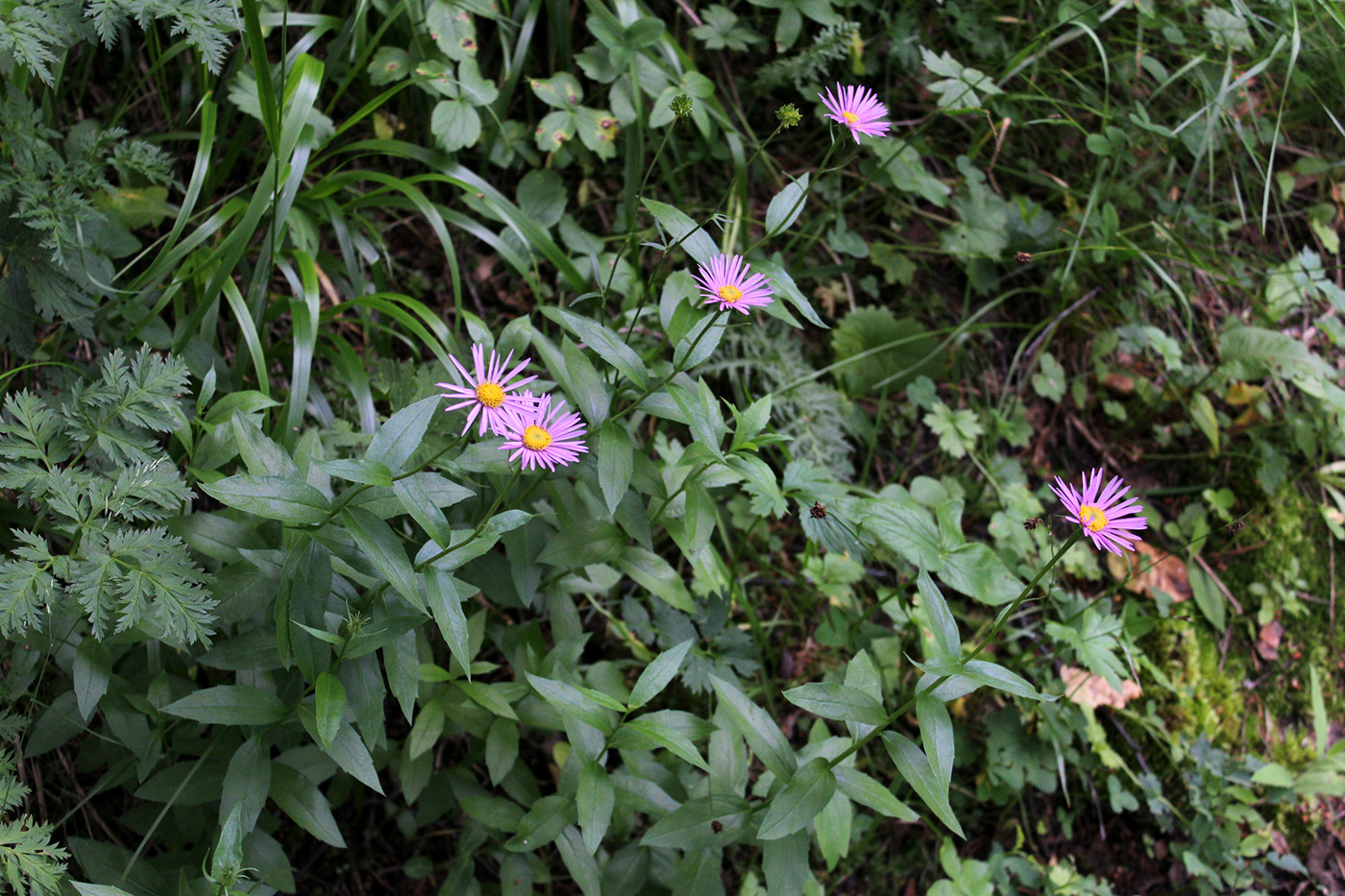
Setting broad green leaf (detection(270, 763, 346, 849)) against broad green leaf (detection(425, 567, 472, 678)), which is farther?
broad green leaf (detection(270, 763, 346, 849))

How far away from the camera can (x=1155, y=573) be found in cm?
231

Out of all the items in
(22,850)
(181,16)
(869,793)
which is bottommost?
(22,850)

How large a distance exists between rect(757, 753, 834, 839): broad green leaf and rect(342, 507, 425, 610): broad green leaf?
1.75ft

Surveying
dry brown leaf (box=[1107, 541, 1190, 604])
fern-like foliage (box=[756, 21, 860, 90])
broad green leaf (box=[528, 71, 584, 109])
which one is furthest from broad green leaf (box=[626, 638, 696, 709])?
dry brown leaf (box=[1107, 541, 1190, 604])

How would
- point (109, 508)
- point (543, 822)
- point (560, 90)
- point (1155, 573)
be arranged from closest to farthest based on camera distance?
point (109, 508)
point (543, 822)
point (560, 90)
point (1155, 573)

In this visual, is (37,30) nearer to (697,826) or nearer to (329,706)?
(329,706)

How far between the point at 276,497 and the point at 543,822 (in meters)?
0.64

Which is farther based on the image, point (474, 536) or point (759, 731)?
point (759, 731)

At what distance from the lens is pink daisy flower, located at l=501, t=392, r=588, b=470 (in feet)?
3.31

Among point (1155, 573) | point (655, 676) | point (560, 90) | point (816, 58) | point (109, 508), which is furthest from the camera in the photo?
point (1155, 573)

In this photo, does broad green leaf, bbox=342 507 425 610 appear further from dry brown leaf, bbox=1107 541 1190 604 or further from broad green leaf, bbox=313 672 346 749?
dry brown leaf, bbox=1107 541 1190 604

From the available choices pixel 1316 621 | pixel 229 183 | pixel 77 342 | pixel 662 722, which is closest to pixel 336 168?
pixel 229 183

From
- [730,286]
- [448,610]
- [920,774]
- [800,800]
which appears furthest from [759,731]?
[730,286]

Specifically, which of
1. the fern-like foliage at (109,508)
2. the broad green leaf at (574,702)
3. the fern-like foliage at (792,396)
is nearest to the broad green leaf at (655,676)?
the broad green leaf at (574,702)
